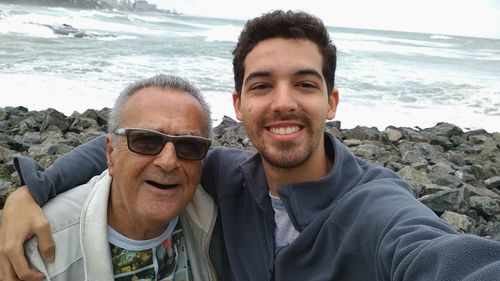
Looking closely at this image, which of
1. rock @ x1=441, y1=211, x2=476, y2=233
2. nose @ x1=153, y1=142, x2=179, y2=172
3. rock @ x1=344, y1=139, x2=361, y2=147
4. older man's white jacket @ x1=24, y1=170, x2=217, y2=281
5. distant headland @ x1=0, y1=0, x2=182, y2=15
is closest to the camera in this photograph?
older man's white jacket @ x1=24, y1=170, x2=217, y2=281

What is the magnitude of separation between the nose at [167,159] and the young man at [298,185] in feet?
1.46

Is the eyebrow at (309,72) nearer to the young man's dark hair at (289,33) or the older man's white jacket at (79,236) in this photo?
the young man's dark hair at (289,33)

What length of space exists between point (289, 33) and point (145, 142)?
3.06 ft

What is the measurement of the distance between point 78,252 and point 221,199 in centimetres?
74

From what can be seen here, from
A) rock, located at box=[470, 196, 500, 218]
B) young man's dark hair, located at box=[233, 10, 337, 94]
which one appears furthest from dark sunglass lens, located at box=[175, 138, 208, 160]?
rock, located at box=[470, 196, 500, 218]

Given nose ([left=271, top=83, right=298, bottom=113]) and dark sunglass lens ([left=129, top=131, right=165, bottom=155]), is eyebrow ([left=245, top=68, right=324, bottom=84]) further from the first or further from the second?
dark sunglass lens ([left=129, top=131, right=165, bottom=155])

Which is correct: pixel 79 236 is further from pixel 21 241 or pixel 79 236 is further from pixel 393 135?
pixel 393 135

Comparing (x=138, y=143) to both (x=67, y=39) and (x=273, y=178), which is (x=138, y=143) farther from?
(x=67, y=39)

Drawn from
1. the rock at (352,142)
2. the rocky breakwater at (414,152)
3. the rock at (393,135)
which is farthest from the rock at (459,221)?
the rock at (393,135)

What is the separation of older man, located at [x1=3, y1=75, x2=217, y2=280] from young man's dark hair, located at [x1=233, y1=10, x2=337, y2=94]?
49 cm

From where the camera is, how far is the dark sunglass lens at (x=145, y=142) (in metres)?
1.89

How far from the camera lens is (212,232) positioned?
7.21 ft

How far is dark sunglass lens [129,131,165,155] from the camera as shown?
1.89 m

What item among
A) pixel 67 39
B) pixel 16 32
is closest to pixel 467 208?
pixel 67 39
